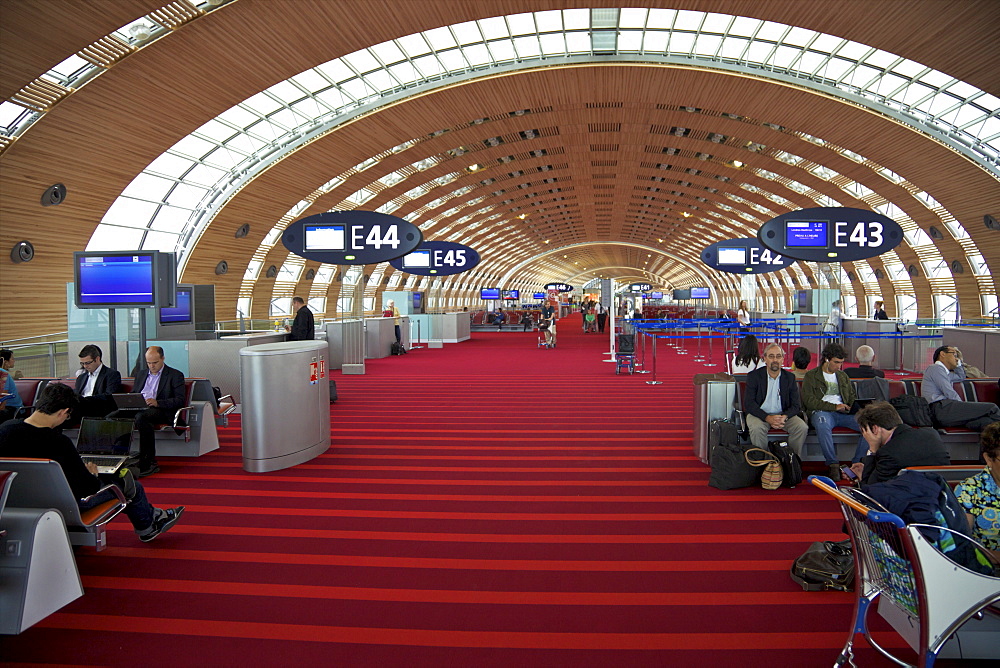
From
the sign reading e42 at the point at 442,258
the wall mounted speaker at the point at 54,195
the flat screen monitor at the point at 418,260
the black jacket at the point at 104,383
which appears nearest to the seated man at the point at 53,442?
the black jacket at the point at 104,383

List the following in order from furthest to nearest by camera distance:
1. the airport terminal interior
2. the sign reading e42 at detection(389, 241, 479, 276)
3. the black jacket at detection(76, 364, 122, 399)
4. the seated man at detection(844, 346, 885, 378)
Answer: the sign reading e42 at detection(389, 241, 479, 276) < the seated man at detection(844, 346, 885, 378) < the black jacket at detection(76, 364, 122, 399) < the airport terminal interior

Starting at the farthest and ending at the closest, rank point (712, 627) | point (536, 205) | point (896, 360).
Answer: point (536, 205) < point (896, 360) < point (712, 627)

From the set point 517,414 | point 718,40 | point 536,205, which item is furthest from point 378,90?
point 536,205

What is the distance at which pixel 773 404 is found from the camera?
258 inches

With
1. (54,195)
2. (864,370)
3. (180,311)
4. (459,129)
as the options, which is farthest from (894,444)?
(459,129)

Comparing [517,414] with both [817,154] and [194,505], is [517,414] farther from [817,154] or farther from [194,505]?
[817,154]

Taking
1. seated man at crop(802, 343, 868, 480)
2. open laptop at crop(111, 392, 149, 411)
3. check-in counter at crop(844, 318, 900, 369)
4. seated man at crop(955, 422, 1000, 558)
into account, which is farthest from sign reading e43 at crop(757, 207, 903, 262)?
open laptop at crop(111, 392, 149, 411)

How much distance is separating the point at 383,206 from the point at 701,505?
106ft

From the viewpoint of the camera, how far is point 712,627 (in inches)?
135

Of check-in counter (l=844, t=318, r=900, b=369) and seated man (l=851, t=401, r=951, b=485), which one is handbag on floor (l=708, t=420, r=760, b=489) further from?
check-in counter (l=844, t=318, r=900, b=369)

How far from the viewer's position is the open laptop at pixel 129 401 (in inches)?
270

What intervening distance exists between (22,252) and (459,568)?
2002cm

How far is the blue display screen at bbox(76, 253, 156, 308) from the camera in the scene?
7.84 metres

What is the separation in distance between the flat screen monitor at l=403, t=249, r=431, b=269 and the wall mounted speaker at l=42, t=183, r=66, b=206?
409 inches
